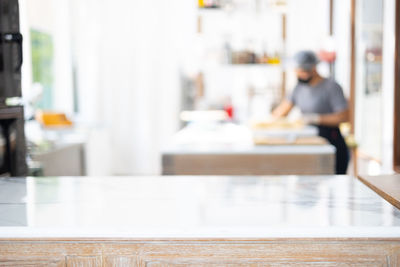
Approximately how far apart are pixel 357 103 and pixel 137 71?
9.66ft

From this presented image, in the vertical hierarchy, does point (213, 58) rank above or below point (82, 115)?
above

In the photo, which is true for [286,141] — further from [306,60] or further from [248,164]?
[306,60]

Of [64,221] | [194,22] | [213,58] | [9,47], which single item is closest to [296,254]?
[64,221]

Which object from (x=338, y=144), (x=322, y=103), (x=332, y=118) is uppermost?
(x=322, y=103)

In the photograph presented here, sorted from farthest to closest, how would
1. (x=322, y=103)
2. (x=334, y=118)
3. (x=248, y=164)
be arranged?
(x=322, y=103), (x=334, y=118), (x=248, y=164)

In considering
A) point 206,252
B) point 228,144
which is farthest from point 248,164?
point 206,252

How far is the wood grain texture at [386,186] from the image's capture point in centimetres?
160

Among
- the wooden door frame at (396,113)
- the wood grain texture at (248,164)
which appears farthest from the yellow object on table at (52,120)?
the wooden door frame at (396,113)

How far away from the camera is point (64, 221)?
1446 mm

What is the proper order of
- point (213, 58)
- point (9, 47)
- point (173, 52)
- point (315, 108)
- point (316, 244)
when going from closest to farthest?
1. point (316, 244)
2. point (9, 47)
3. point (315, 108)
4. point (213, 58)
5. point (173, 52)

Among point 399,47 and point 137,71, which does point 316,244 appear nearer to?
point 399,47

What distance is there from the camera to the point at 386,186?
1.75m

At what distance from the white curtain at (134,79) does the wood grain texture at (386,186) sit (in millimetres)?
5204

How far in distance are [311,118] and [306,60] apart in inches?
21.4
